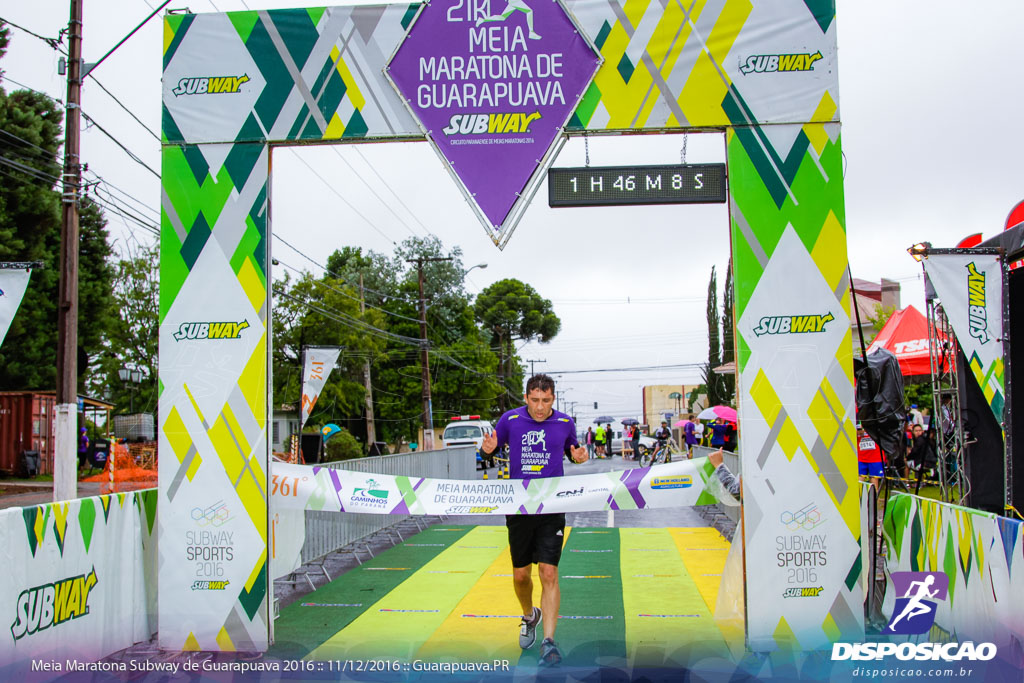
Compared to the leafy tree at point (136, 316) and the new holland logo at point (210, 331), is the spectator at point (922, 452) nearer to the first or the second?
the new holland logo at point (210, 331)

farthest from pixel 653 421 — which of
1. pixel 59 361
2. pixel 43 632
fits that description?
pixel 43 632

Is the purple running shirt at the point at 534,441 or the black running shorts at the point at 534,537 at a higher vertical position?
the purple running shirt at the point at 534,441

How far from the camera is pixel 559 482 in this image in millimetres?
6246

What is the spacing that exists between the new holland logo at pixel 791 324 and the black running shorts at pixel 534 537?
2090 mm

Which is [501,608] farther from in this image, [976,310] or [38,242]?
[38,242]

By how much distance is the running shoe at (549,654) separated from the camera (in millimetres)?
5488

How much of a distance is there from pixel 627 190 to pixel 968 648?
3.82 meters

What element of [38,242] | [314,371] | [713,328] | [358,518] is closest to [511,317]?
[713,328]

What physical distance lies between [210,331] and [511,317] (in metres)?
53.1

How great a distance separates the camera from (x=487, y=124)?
6527 millimetres

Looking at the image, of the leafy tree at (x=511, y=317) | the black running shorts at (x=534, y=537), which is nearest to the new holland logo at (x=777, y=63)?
the black running shorts at (x=534, y=537)

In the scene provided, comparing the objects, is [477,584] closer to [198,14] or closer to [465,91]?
[465,91]

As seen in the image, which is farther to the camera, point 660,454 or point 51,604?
point 660,454

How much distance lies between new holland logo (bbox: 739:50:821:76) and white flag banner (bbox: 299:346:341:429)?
928cm
